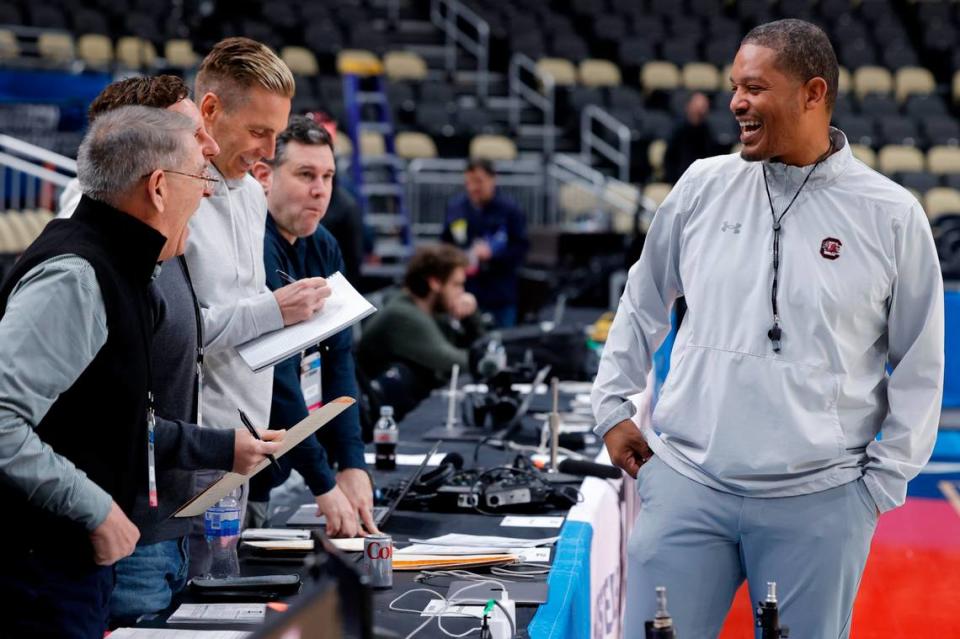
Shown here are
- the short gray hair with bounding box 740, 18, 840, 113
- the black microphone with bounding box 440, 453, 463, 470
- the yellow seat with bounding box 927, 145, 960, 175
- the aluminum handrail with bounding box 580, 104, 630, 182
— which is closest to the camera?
the short gray hair with bounding box 740, 18, 840, 113

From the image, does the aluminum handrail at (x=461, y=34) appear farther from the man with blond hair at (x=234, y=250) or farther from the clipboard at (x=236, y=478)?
the clipboard at (x=236, y=478)

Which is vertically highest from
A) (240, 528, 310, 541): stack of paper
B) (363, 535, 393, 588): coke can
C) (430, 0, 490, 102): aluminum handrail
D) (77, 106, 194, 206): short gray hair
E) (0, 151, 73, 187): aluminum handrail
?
(430, 0, 490, 102): aluminum handrail

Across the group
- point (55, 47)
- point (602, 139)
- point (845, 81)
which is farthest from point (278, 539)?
point (845, 81)

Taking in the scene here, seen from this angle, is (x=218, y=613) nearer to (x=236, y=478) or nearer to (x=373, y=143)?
(x=236, y=478)

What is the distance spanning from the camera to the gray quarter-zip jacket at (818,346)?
6.95ft

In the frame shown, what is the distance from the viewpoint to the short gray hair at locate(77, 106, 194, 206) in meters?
1.78

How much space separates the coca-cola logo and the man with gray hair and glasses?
507 millimetres

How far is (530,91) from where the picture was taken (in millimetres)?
13797

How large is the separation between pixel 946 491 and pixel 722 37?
1027 cm

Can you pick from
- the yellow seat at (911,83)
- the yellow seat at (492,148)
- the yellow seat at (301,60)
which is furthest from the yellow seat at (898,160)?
the yellow seat at (301,60)

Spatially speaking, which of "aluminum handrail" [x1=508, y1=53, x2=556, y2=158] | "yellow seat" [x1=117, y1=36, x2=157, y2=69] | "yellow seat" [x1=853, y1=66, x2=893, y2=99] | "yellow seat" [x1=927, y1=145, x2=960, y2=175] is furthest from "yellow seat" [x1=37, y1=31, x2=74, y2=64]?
"yellow seat" [x1=927, y1=145, x2=960, y2=175]

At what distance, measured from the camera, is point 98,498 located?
168 centimetres

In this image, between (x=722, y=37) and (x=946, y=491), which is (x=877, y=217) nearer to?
(x=946, y=491)

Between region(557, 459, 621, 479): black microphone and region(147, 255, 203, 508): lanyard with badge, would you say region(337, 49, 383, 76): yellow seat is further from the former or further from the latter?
region(147, 255, 203, 508): lanyard with badge
